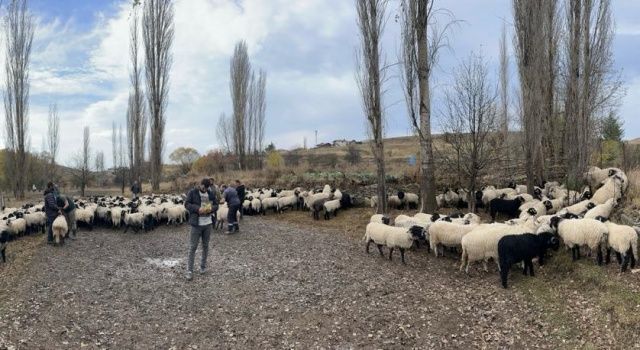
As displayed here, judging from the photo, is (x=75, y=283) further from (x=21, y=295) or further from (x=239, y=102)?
(x=239, y=102)

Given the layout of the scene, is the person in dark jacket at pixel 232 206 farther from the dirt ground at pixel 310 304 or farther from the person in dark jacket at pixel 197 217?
the person in dark jacket at pixel 197 217

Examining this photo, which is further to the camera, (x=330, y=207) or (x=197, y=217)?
(x=330, y=207)

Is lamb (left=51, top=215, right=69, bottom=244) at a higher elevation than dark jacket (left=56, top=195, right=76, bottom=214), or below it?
below

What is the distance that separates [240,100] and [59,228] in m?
26.8

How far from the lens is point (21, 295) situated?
30.1ft

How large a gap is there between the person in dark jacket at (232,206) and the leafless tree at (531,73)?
1049 cm

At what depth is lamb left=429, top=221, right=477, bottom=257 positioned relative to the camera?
11.1 metres

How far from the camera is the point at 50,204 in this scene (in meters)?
14.3

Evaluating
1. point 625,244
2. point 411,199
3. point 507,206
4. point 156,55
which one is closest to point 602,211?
point 625,244

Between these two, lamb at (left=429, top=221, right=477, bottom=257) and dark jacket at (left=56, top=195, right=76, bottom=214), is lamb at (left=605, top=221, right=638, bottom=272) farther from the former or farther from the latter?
dark jacket at (left=56, top=195, right=76, bottom=214)

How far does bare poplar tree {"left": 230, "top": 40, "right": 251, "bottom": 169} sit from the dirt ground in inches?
1086

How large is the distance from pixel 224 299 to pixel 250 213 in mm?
Result: 12874

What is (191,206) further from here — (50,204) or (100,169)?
(100,169)

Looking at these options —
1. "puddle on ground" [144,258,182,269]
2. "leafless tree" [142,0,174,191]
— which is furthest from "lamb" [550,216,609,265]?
"leafless tree" [142,0,174,191]
